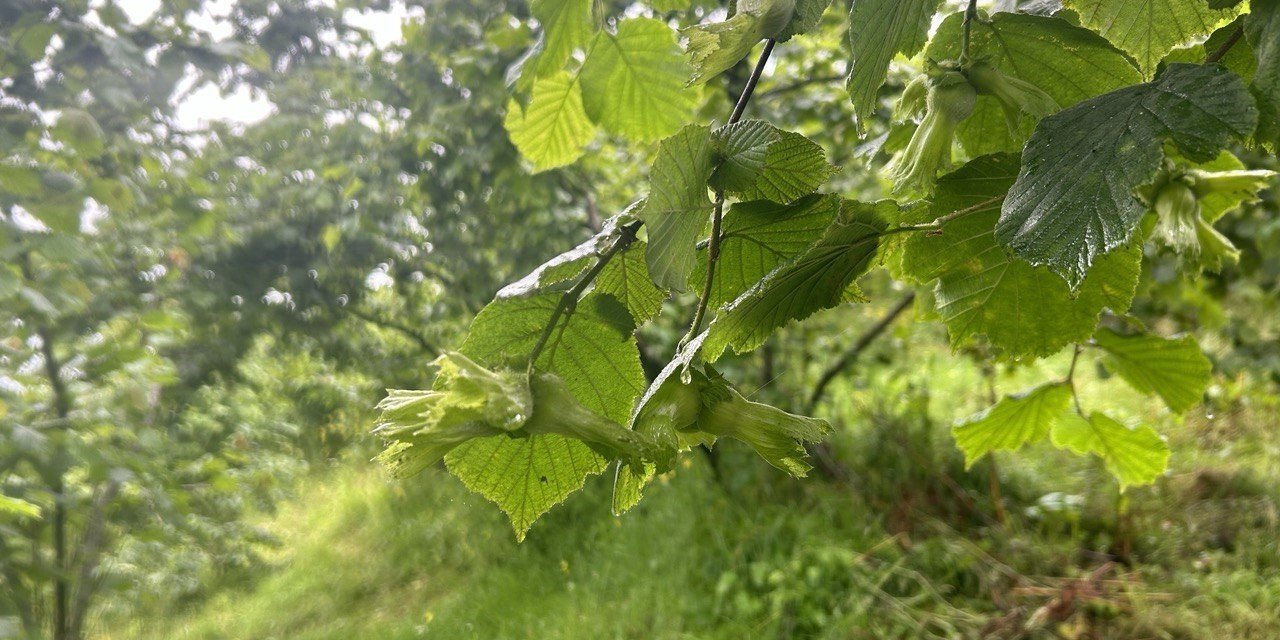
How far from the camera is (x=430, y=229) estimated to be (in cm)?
235

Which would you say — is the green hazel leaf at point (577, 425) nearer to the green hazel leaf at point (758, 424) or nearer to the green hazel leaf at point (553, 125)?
the green hazel leaf at point (758, 424)

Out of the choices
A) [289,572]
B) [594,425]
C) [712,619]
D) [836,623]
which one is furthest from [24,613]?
[594,425]

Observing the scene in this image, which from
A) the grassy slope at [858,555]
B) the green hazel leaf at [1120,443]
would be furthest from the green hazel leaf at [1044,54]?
the grassy slope at [858,555]

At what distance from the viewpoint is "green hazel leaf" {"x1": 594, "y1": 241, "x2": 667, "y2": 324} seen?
0.37 m

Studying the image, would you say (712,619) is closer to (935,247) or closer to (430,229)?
(430,229)

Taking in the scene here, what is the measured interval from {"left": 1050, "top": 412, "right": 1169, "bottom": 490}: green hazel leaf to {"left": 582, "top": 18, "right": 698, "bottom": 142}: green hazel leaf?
1.70 ft

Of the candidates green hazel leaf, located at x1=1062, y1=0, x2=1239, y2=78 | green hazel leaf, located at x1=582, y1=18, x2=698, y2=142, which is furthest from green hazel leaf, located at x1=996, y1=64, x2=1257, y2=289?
green hazel leaf, located at x1=582, y1=18, x2=698, y2=142

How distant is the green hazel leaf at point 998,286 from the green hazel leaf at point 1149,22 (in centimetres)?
10

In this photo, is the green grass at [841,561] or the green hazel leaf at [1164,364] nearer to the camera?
the green hazel leaf at [1164,364]

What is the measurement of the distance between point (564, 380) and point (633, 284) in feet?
0.20

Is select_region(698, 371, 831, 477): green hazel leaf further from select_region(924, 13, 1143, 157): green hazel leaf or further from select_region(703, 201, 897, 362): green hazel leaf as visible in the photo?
select_region(924, 13, 1143, 157): green hazel leaf

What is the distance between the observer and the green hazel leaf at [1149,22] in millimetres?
369

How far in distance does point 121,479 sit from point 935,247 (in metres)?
1.80

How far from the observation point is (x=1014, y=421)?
28.3 inches
